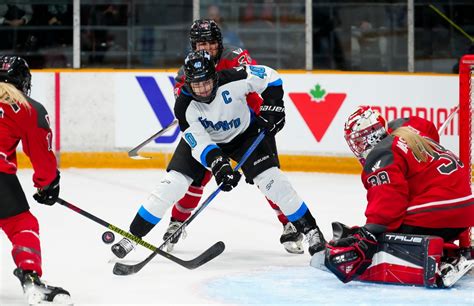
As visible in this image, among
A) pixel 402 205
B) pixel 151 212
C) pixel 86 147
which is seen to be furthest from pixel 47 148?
pixel 86 147

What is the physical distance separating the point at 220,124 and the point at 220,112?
64 mm

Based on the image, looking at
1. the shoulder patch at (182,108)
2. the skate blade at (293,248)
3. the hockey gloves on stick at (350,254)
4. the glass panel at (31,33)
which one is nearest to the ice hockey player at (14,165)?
the shoulder patch at (182,108)

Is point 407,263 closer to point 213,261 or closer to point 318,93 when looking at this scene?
point 213,261

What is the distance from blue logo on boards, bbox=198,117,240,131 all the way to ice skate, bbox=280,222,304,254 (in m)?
0.64

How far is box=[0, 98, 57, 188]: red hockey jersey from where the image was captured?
3953 mm

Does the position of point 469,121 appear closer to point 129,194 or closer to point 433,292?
point 433,292

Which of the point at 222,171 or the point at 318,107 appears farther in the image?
the point at 318,107

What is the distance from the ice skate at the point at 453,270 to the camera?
4.31m

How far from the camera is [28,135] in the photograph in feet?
Result: 13.0

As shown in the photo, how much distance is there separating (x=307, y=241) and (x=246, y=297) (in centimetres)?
72

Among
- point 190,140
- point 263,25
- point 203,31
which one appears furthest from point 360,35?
point 190,140

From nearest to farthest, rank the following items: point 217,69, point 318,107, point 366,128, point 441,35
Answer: point 366,128 < point 217,69 < point 318,107 < point 441,35

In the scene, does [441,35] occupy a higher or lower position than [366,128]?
higher

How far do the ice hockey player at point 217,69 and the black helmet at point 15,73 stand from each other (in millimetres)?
1054
